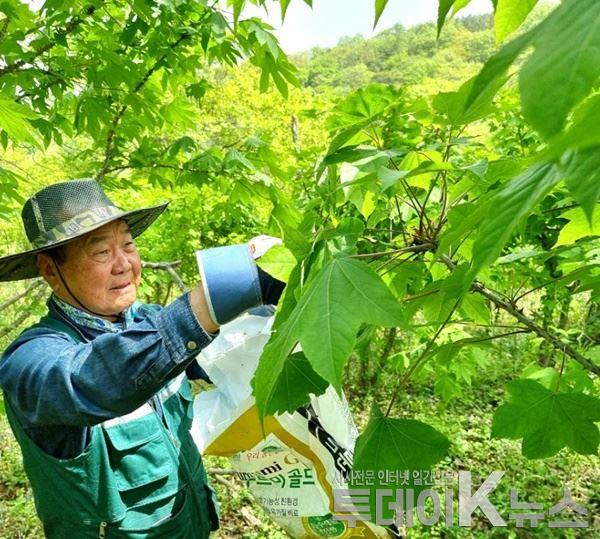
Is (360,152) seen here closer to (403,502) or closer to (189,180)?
(403,502)

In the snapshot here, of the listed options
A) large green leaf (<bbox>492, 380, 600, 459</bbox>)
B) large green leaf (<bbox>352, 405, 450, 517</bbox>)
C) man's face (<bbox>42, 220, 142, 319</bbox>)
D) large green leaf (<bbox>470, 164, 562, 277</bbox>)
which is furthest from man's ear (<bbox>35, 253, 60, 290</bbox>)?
large green leaf (<bbox>470, 164, 562, 277</bbox>)

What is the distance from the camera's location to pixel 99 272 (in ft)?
4.17

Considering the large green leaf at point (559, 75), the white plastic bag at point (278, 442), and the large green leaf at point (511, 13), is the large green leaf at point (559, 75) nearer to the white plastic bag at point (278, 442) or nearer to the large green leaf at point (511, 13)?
the large green leaf at point (511, 13)

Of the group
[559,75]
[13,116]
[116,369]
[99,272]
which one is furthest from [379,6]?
[99,272]

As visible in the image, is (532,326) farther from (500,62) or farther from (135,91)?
(135,91)

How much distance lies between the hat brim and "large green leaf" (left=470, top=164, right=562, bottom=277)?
1.07m

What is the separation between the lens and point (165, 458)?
1339 millimetres

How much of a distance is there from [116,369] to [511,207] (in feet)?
2.35

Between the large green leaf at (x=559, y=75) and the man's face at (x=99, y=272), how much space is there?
1.17 meters

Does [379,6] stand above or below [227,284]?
above

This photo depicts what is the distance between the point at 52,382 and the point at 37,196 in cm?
64

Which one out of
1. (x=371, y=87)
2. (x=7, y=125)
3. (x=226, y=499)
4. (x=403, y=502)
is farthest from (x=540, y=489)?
(x=7, y=125)

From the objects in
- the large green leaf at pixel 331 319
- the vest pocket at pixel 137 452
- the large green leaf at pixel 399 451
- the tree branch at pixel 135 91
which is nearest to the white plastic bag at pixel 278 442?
the vest pocket at pixel 137 452

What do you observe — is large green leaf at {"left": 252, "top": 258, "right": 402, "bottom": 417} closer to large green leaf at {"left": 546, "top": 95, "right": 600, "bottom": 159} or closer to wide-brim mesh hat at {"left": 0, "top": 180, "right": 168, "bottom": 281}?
large green leaf at {"left": 546, "top": 95, "right": 600, "bottom": 159}
